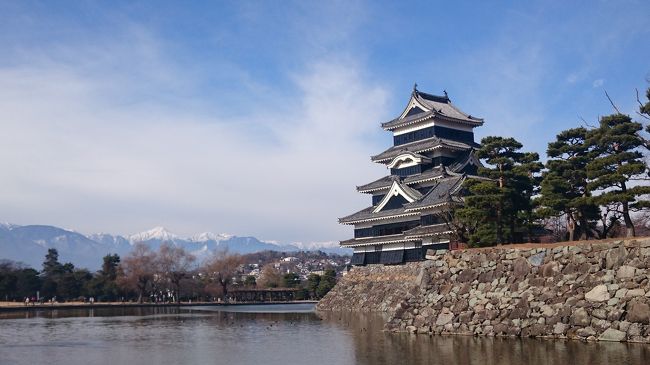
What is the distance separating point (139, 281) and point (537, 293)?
5649 cm

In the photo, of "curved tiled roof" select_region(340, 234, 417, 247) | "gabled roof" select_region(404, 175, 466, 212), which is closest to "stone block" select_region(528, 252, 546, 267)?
"gabled roof" select_region(404, 175, 466, 212)

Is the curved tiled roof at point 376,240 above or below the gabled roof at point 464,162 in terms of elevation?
below

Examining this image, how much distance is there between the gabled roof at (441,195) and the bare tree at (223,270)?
37.4 m

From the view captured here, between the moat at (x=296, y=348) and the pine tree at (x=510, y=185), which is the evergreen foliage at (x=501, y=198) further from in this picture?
the moat at (x=296, y=348)

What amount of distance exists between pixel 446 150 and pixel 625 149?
21173mm

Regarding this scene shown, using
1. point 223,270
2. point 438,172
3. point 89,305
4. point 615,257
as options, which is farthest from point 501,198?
point 223,270

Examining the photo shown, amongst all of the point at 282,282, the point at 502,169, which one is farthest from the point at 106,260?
the point at 502,169

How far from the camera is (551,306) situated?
20.4 m

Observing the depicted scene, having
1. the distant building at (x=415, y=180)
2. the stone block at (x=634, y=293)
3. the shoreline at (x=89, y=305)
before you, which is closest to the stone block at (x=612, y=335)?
the stone block at (x=634, y=293)

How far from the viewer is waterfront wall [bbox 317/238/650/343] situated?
18.6m

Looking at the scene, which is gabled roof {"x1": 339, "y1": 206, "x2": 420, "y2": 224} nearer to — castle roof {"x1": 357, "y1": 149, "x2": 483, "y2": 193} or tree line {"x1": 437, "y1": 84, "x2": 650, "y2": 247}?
castle roof {"x1": 357, "y1": 149, "x2": 483, "y2": 193}

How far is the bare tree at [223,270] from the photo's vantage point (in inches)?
2908

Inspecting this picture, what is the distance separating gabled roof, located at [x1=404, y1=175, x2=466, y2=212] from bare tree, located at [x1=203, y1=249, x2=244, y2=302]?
37.4 metres

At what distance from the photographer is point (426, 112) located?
46.5 meters
